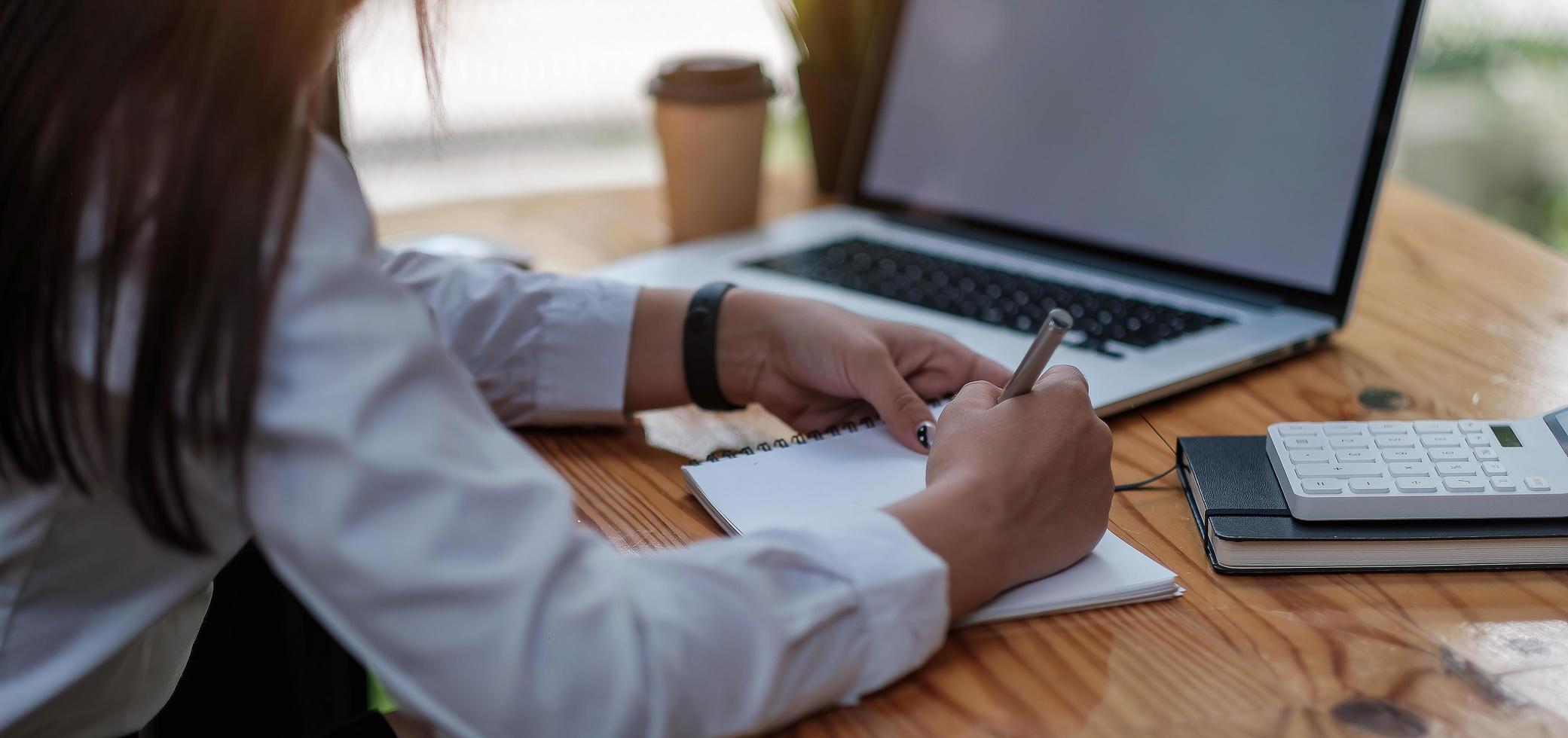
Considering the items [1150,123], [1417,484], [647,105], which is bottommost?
[647,105]

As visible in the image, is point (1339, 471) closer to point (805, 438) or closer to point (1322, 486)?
point (1322, 486)

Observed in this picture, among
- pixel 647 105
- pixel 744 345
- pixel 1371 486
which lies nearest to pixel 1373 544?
pixel 1371 486

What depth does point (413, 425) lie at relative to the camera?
0.42 metres

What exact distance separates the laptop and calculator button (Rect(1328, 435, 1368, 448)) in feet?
0.48

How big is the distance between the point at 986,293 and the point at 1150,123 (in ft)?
0.67

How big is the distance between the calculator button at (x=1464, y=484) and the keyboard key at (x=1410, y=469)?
1 cm

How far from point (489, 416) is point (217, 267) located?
11 centimetres

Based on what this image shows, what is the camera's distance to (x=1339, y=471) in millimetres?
593

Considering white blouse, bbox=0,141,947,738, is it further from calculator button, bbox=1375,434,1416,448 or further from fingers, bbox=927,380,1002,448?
calculator button, bbox=1375,434,1416,448

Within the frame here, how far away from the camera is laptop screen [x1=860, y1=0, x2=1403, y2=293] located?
0.88m

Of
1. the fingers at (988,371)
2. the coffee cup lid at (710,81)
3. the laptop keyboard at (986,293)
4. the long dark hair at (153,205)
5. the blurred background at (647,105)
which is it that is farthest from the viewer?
the blurred background at (647,105)

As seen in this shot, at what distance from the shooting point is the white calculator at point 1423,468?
1.89 feet

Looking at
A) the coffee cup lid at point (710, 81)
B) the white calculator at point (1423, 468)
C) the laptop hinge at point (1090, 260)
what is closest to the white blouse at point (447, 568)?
the white calculator at point (1423, 468)

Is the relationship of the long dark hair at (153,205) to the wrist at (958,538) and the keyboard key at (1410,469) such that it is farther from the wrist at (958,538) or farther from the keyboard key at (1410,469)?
the keyboard key at (1410,469)
